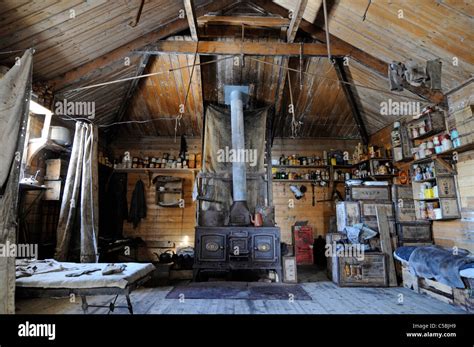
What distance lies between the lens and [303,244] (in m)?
6.15

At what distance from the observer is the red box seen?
6.09 m

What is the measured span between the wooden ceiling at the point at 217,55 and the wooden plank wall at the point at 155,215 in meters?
0.39

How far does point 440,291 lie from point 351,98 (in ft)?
12.7

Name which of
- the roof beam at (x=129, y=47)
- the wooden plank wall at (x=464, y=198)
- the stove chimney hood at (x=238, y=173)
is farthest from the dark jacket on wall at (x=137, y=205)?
the wooden plank wall at (x=464, y=198)

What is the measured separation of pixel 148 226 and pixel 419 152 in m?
5.74

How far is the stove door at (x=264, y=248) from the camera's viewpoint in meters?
4.39

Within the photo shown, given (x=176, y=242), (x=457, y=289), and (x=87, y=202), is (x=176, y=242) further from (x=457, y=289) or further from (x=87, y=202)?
(x=457, y=289)

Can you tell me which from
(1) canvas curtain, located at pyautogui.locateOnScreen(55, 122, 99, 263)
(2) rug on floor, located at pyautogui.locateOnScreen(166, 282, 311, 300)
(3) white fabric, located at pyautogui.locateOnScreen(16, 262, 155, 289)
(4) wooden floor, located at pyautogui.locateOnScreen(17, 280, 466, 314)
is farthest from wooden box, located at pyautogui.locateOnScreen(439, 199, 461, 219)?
(1) canvas curtain, located at pyautogui.locateOnScreen(55, 122, 99, 263)

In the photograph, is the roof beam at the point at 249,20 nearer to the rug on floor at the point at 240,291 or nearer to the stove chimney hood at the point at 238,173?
the stove chimney hood at the point at 238,173

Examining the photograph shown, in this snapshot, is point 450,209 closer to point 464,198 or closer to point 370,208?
point 464,198

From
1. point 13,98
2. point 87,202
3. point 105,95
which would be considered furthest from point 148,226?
point 13,98

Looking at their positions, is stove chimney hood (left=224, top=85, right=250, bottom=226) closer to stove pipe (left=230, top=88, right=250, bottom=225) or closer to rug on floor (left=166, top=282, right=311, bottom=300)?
stove pipe (left=230, top=88, right=250, bottom=225)
